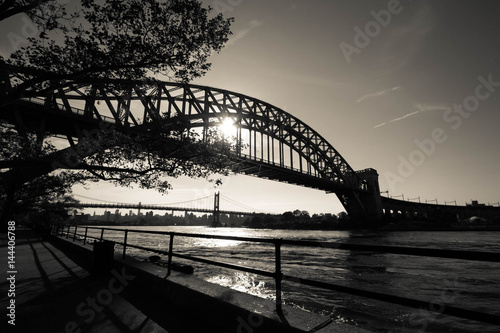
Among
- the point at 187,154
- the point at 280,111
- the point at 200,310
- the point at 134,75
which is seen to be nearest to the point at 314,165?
the point at 280,111

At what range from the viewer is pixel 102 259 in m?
6.02

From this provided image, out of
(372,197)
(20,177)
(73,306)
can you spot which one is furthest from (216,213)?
(73,306)

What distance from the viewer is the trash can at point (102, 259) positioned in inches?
233

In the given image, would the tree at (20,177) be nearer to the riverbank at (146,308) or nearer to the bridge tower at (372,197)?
the riverbank at (146,308)

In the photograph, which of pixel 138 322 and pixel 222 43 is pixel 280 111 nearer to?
pixel 222 43

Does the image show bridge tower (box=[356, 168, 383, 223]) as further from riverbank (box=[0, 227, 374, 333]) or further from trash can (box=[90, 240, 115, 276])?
riverbank (box=[0, 227, 374, 333])

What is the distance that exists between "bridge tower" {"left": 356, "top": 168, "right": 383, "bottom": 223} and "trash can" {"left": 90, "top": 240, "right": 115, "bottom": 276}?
7038cm

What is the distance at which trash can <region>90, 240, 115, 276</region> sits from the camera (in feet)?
19.4

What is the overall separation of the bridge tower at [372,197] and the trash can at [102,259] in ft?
231

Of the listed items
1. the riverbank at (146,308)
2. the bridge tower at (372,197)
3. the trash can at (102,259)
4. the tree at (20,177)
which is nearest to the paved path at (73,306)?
the riverbank at (146,308)

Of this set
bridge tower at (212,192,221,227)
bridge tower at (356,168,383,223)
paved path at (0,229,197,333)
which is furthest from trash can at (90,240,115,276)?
bridge tower at (212,192,221,227)

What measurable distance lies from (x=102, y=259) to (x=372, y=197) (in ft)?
240

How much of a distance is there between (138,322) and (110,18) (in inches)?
316

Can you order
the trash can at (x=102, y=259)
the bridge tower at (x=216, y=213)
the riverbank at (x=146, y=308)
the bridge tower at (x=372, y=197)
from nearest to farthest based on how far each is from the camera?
the riverbank at (x=146, y=308) → the trash can at (x=102, y=259) → the bridge tower at (x=372, y=197) → the bridge tower at (x=216, y=213)
